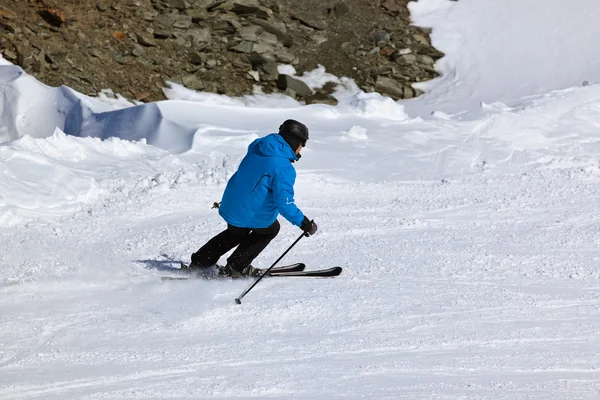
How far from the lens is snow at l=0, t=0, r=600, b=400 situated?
5.45 metres

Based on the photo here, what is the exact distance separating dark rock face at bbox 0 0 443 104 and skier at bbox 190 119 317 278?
27.3 feet

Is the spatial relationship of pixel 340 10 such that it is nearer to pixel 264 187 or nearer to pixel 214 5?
pixel 214 5

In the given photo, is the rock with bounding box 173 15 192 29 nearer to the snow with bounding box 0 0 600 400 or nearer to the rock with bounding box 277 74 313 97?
the snow with bounding box 0 0 600 400

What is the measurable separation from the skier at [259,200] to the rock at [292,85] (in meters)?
9.75

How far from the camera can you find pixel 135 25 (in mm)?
16500

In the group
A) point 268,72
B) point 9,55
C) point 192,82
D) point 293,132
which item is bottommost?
point 192,82

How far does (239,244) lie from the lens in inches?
284

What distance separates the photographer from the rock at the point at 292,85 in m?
16.5

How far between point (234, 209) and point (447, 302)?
83.0 inches

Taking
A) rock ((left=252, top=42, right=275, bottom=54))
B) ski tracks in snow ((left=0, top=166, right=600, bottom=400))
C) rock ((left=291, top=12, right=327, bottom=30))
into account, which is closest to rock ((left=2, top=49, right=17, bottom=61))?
rock ((left=252, top=42, right=275, bottom=54))

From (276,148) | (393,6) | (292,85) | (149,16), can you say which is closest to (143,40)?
(149,16)

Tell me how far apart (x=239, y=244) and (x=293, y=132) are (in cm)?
131

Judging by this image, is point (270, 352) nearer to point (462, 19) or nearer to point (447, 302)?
point (447, 302)

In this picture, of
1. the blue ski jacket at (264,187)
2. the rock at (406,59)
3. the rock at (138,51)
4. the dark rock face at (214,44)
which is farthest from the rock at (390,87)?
the blue ski jacket at (264,187)
